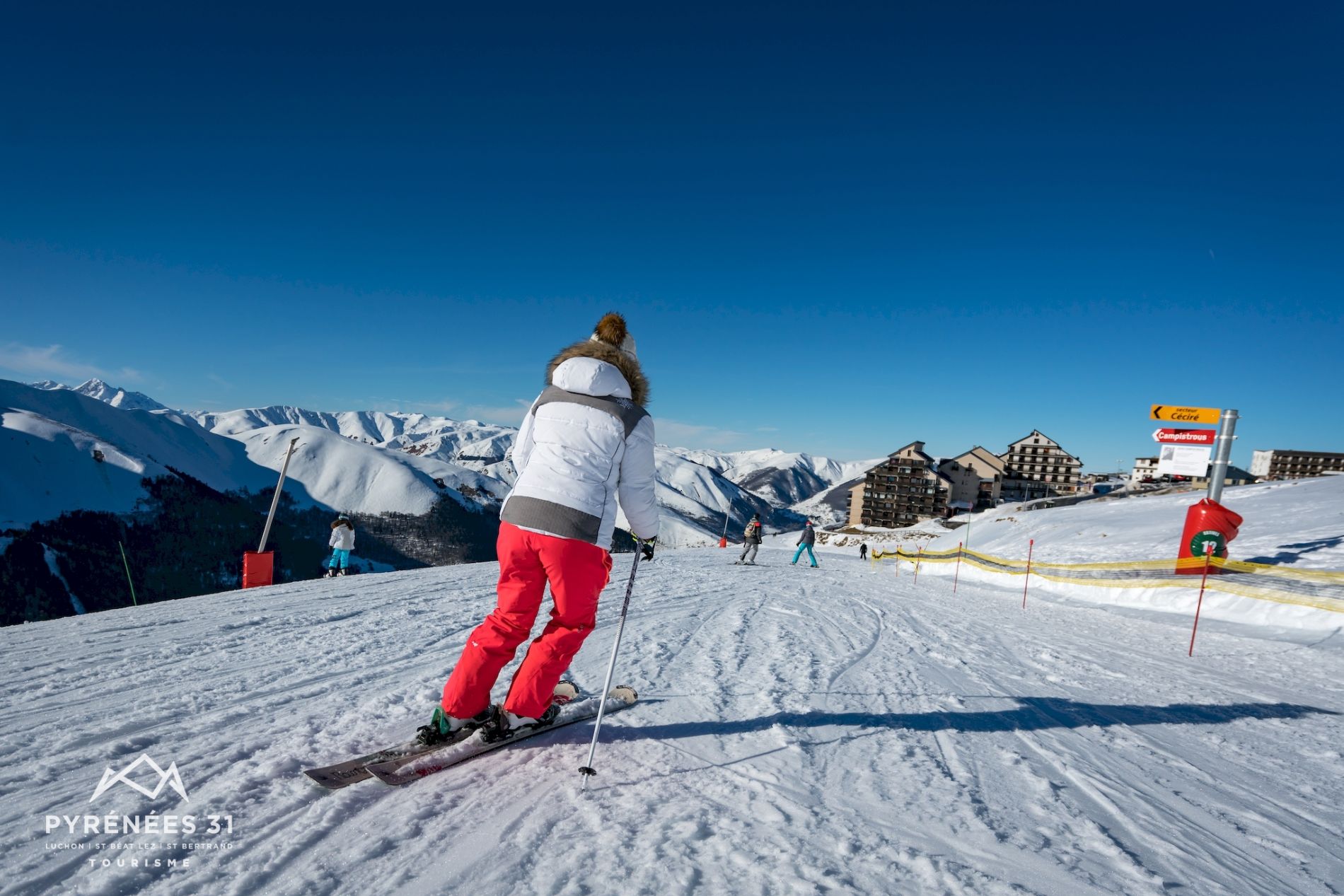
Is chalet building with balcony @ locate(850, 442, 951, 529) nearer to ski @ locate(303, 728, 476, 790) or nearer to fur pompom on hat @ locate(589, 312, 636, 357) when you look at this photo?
fur pompom on hat @ locate(589, 312, 636, 357)

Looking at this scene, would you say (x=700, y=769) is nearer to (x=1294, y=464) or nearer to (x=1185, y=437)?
(x=1185, y=437)

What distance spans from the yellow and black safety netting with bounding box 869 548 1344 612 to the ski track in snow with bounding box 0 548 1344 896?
14.1 ft

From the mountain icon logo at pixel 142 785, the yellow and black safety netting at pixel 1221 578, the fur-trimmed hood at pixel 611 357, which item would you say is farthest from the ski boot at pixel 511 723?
the yellow and black safety netting at pixel 1221 578

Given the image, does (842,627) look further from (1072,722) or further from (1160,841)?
(1160,841)

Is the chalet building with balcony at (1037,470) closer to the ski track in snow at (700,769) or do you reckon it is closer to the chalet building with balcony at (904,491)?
the chalet building with balcony at (904,491)

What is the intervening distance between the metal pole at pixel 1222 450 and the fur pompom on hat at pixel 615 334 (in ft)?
50.3

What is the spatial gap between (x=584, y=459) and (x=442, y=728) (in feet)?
4.81

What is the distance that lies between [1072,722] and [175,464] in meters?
208

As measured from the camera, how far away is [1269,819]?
2727 millimetres

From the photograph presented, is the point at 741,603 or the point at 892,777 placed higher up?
the point at 892,777

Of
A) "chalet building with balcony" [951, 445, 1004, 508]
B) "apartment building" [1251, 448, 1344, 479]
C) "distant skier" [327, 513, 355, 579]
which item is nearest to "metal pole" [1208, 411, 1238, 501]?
"distant skier" [327, 513, 355, 579]

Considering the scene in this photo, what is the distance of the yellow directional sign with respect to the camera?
504 inches

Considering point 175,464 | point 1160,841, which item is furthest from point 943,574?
point 175,464

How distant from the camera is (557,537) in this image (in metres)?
2.62
